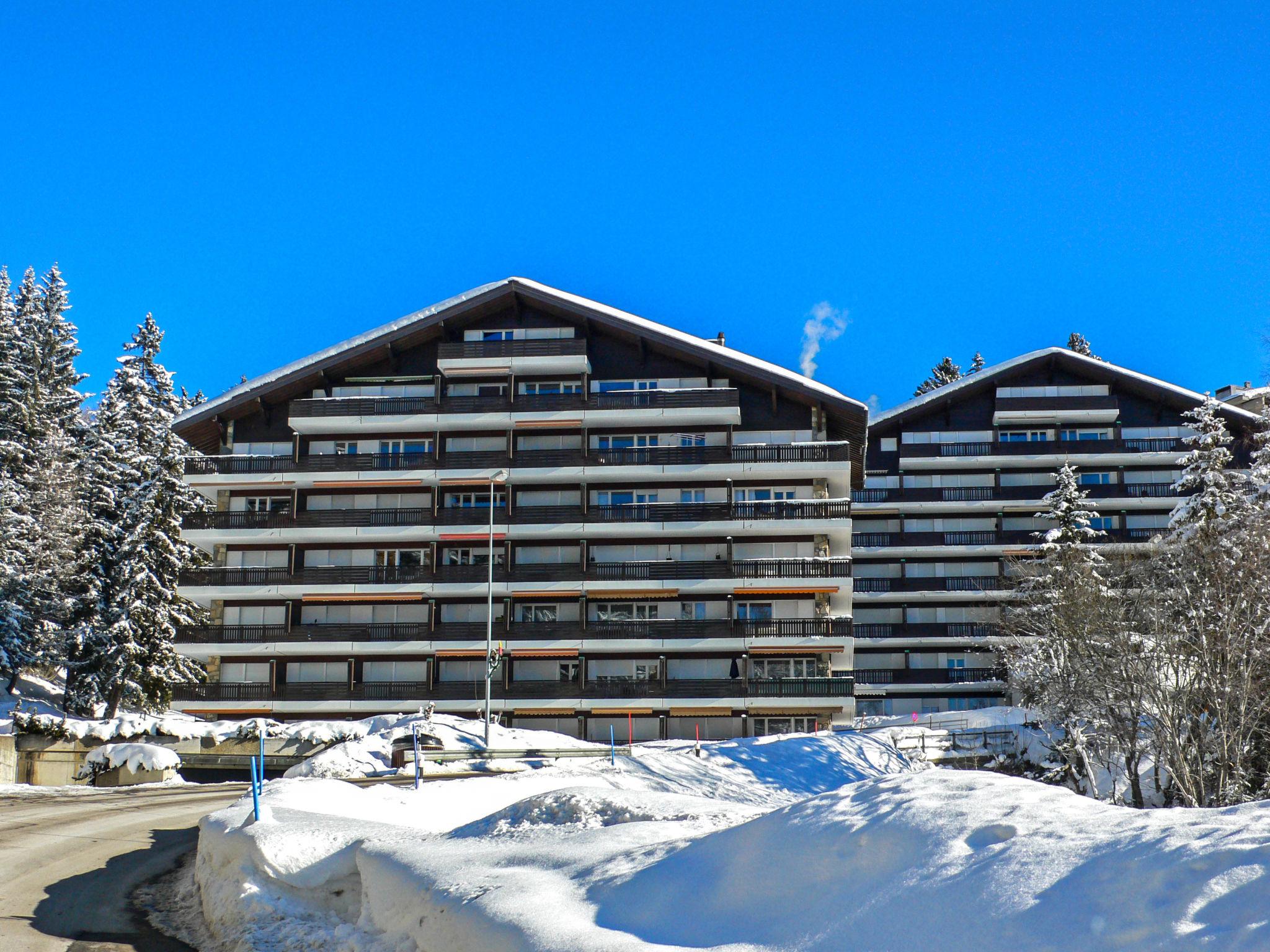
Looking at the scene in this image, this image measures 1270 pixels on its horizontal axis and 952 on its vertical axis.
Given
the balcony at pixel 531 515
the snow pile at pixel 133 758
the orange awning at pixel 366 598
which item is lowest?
the snow pile at pixel 133 758

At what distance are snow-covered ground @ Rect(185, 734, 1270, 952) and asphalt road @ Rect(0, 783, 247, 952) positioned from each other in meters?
1.15

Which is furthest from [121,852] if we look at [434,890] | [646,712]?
[646,712]

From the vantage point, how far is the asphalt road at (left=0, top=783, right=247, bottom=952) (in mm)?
12727

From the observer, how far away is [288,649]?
178ft

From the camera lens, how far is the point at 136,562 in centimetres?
5150

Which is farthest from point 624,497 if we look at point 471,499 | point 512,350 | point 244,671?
point 244,671

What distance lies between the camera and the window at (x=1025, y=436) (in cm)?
7019

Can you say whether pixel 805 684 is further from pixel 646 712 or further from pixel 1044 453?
pixel 1044 453

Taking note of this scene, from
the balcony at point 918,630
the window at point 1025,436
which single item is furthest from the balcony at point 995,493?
the balcony at point 918,630

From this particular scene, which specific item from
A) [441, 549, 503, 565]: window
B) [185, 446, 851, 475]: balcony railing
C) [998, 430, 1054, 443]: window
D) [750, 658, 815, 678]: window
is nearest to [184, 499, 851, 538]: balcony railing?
[441, 549, 503, 565]: window

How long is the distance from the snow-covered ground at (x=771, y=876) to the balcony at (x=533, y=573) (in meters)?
38.4

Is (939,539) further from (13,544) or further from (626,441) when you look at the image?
(13,544)

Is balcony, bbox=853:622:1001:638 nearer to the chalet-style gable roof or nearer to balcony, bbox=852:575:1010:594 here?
balcony, bbox=852:575:1010:594

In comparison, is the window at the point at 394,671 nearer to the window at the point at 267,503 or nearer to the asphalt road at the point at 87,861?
the window at the point at 267,503
